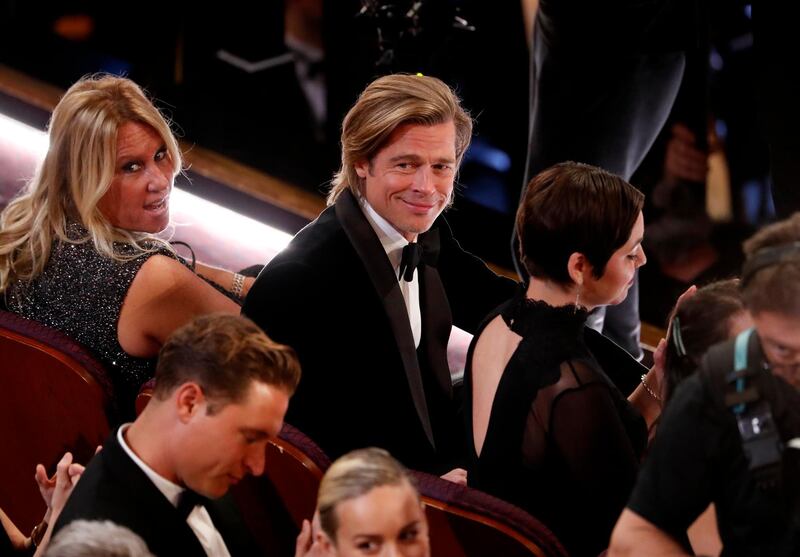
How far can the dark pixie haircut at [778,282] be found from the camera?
1.39 m

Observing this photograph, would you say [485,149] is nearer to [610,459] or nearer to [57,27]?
[57,27]

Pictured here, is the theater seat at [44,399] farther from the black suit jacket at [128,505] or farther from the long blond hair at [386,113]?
the long blond hair at [386,113]

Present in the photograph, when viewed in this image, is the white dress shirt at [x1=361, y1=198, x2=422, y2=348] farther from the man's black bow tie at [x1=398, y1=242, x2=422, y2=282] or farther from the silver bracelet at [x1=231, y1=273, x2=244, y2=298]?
the silver bracelet at [x1=231, y1=273, x2=244, y2=298]

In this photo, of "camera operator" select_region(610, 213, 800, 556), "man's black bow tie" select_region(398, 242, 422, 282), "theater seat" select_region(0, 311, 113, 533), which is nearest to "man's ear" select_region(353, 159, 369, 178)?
"man's black bow tie" select_region(398, 242, 422, 282)

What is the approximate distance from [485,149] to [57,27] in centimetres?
186

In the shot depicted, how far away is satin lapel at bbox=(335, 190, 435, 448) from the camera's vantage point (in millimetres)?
2322

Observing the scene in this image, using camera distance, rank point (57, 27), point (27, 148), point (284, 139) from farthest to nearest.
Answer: point (57, 27) → point (284, 139) → point (27, 148)

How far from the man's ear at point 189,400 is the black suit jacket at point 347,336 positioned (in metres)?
0.61

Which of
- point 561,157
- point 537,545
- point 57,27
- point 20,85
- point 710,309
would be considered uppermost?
point 57,27

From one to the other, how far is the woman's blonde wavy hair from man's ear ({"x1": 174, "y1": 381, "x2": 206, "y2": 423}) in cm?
77

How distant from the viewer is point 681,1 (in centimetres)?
298

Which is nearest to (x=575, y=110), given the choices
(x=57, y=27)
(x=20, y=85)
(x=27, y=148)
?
(x=27, y=148)

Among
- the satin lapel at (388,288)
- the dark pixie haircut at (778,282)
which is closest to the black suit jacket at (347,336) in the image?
the satin lapel at (388,288)

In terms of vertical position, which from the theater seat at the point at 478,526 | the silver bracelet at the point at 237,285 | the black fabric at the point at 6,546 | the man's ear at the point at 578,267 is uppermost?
the man's ear at the point at 578,267
